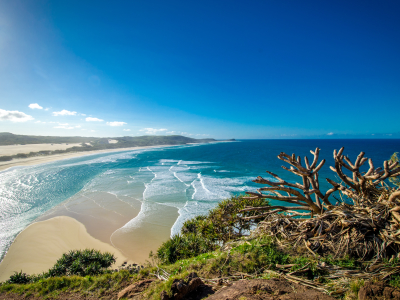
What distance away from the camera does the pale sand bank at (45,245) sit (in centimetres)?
1068

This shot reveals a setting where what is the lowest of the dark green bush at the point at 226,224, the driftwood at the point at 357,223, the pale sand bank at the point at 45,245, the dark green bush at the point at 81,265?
the pale sand bank at the point at 45,245

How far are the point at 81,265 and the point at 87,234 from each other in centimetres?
831

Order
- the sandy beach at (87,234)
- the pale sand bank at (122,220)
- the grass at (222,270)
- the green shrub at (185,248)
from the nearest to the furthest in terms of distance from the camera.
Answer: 1. the grass at (222,270)
2. the green shrub at (185,248)
3. the sandy beach at (87,234)
4. the pale sand bank at (122,220)

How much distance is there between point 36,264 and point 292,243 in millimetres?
15030

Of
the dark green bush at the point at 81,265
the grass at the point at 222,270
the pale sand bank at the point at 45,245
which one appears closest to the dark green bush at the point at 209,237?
the grass at the point at 222,270

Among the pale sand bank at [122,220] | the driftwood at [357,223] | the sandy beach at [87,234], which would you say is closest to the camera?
the driftwood at [357,223]

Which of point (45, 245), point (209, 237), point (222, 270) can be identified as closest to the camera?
point (222, 270)

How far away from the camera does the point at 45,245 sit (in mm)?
12867

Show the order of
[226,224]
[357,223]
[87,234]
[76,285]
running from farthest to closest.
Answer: [87,234] → [226,224] → [76,285] → [357,223]

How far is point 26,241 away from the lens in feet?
42.4

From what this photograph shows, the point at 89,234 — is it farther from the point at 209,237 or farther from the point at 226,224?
the point at 226,224

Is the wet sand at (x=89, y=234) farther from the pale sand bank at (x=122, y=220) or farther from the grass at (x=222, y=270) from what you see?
the grass at (x=222, y=270)

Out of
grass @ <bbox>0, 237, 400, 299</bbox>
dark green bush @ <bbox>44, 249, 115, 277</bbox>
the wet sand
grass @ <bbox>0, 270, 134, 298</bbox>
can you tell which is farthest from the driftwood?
the wet sand

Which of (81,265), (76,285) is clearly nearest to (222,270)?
(76,285)
